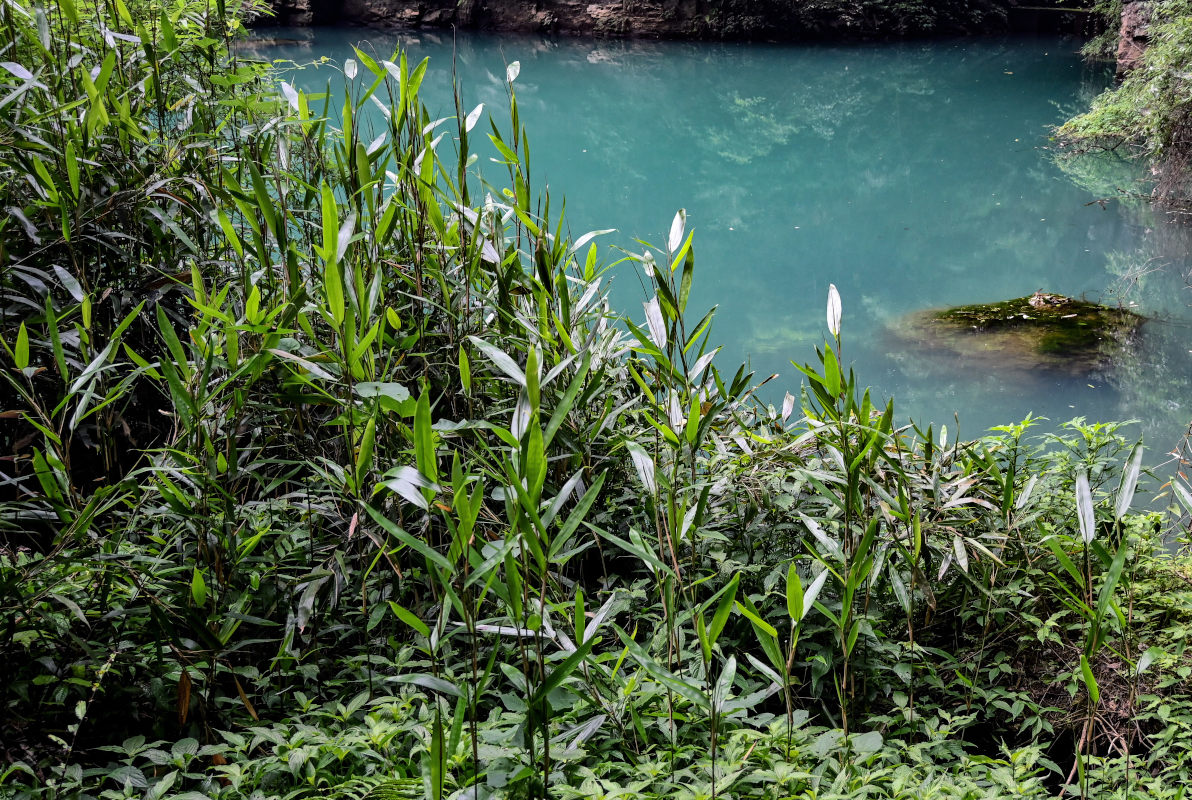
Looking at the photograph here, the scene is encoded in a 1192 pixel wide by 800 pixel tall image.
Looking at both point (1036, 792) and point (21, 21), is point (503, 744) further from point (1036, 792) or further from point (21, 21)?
point (21, 21)

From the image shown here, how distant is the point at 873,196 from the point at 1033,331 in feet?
10.4

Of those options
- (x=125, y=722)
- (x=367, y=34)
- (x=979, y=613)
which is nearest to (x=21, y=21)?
(x=125, y=722)

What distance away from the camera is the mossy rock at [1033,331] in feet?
15.2

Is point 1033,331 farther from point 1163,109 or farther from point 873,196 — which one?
point 873,196

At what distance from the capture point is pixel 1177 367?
4.55 m

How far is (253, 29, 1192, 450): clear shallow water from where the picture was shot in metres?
4.62

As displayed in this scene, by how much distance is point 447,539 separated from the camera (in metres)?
1.65

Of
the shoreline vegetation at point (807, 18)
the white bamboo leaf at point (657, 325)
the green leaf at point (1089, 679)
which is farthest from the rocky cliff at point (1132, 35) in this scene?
the green leaf at point (1089, 679)

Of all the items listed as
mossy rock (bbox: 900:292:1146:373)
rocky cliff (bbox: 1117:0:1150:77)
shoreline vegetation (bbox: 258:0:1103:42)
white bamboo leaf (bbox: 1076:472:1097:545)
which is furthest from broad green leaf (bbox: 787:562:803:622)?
shoreline vegetation (bbox: 258:0:1103:42)

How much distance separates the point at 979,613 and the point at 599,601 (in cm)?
74

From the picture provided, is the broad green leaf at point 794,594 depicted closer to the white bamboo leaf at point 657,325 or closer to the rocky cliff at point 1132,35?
the white bamboo leaf at point 657,325

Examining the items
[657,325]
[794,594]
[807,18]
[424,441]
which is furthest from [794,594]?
[807,18]

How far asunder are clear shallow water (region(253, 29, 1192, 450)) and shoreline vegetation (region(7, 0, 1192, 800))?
101 centimetres

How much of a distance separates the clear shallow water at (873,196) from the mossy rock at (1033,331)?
0.11 m
